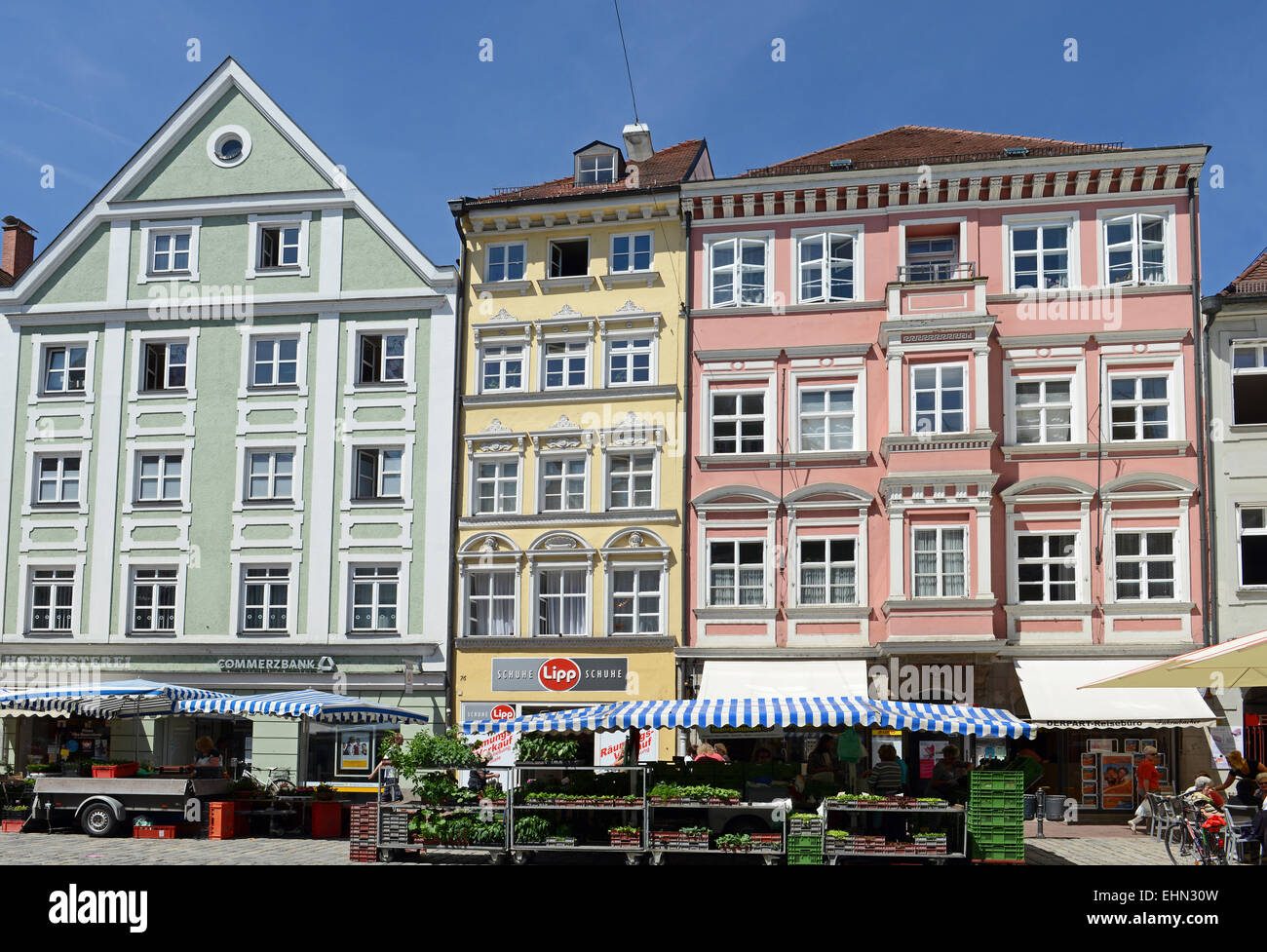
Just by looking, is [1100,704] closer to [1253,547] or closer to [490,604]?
[1253,547]

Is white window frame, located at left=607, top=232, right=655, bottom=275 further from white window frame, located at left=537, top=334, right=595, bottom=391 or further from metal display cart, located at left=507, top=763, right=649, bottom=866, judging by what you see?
metal display cart, located at left=507, top=763, right=649, bottom=866

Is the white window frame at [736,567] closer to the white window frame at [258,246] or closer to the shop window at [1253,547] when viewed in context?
the shop window at [1253,547]

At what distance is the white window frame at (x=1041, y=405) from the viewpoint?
95.4ft

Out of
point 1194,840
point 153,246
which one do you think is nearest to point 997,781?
point 1194,840

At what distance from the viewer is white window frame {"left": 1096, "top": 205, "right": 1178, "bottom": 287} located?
2900 centimetres

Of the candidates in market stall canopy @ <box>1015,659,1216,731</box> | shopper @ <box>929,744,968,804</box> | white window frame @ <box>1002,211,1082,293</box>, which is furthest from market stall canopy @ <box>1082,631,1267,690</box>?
white window frame @ <box>1002,211,1082,293</box>

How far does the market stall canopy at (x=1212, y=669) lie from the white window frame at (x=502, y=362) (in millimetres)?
16171

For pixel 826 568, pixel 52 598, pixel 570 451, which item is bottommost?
pixel 52 598

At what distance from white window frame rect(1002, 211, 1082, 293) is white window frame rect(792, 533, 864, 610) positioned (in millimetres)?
6670

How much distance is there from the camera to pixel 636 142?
36.1m

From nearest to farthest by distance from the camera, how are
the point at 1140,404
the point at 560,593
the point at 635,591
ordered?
1. the point at 1140,404
2. the point at 635,591
3. the point at 560,593

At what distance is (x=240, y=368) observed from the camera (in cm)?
3294

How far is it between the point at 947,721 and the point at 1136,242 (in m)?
15.2
